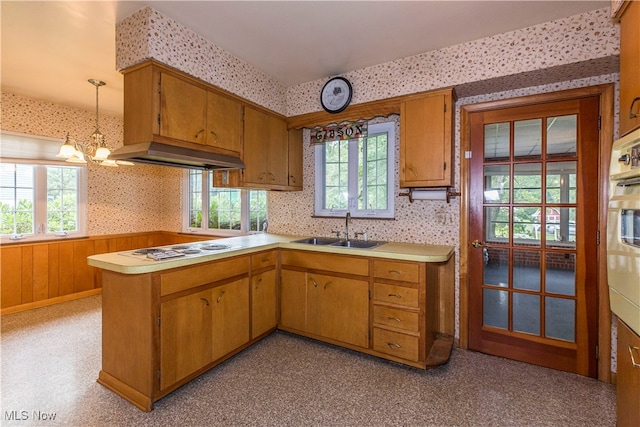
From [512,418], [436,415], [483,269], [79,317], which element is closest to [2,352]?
[79,317]

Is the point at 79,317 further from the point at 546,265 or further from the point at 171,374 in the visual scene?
the point at 546,265

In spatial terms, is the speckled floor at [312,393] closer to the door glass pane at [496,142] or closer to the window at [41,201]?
the window at [41,201]

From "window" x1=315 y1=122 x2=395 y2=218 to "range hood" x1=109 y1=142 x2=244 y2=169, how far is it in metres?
1.19

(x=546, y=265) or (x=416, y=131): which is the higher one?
(x=416, y=131)

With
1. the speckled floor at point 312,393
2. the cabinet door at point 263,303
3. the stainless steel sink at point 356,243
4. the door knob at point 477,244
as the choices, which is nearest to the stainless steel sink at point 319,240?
the stainless steel sink at point 356,243

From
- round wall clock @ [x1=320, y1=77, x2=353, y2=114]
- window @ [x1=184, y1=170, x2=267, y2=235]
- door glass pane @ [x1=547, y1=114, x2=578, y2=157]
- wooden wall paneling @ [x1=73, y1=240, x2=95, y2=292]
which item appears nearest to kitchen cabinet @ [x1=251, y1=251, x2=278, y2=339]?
window @ [x1=184, y1=170, x2=267, y2=235]

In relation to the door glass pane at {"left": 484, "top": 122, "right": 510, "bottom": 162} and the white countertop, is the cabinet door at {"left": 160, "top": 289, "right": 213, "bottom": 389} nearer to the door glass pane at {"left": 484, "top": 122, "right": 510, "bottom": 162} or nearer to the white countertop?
the white countertop

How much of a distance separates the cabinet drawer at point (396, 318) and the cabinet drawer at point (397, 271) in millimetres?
257

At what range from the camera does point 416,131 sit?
2572 millimetres

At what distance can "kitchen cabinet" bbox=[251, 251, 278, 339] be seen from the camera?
2.63m

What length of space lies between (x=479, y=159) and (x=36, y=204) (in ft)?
16.9

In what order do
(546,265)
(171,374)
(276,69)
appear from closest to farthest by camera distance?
(171,374) → (546,265) → (276,69)

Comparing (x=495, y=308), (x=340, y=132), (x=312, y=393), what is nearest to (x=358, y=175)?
(x=340, y=132)

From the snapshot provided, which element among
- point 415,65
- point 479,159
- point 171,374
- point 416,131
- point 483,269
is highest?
point 415,65
